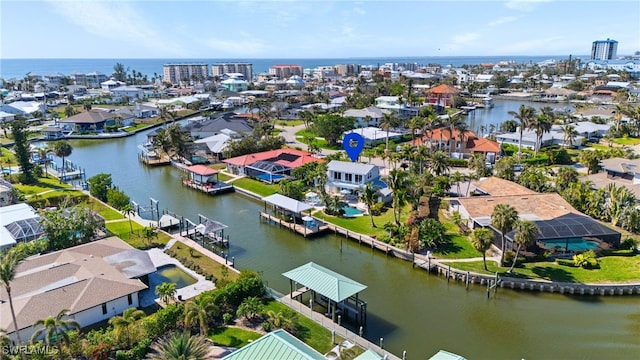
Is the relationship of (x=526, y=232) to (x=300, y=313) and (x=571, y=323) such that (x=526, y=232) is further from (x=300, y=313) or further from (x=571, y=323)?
(x=300, y=313)

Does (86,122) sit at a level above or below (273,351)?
above

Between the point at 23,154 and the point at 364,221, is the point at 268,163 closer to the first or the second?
the point at 364,221

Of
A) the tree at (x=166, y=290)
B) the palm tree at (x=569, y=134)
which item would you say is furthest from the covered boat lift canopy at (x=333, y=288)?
the palm tree at (x=569, y=134)

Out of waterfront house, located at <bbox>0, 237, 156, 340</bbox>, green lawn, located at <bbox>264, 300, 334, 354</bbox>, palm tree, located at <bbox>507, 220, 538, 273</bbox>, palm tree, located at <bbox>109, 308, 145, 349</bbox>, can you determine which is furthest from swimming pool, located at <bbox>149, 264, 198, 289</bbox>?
palm tree, located at <bbox>507, 220, 538, 273</bbox>

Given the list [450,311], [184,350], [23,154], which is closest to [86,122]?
[23,154]

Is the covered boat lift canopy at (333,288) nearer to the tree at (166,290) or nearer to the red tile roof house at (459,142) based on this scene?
the tree at (166,290)

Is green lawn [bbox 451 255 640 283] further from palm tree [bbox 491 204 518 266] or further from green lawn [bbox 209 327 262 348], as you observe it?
green lawn [bbox 209 327 262 348]

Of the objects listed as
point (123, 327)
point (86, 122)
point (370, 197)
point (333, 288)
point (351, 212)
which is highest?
point (86, 122)
